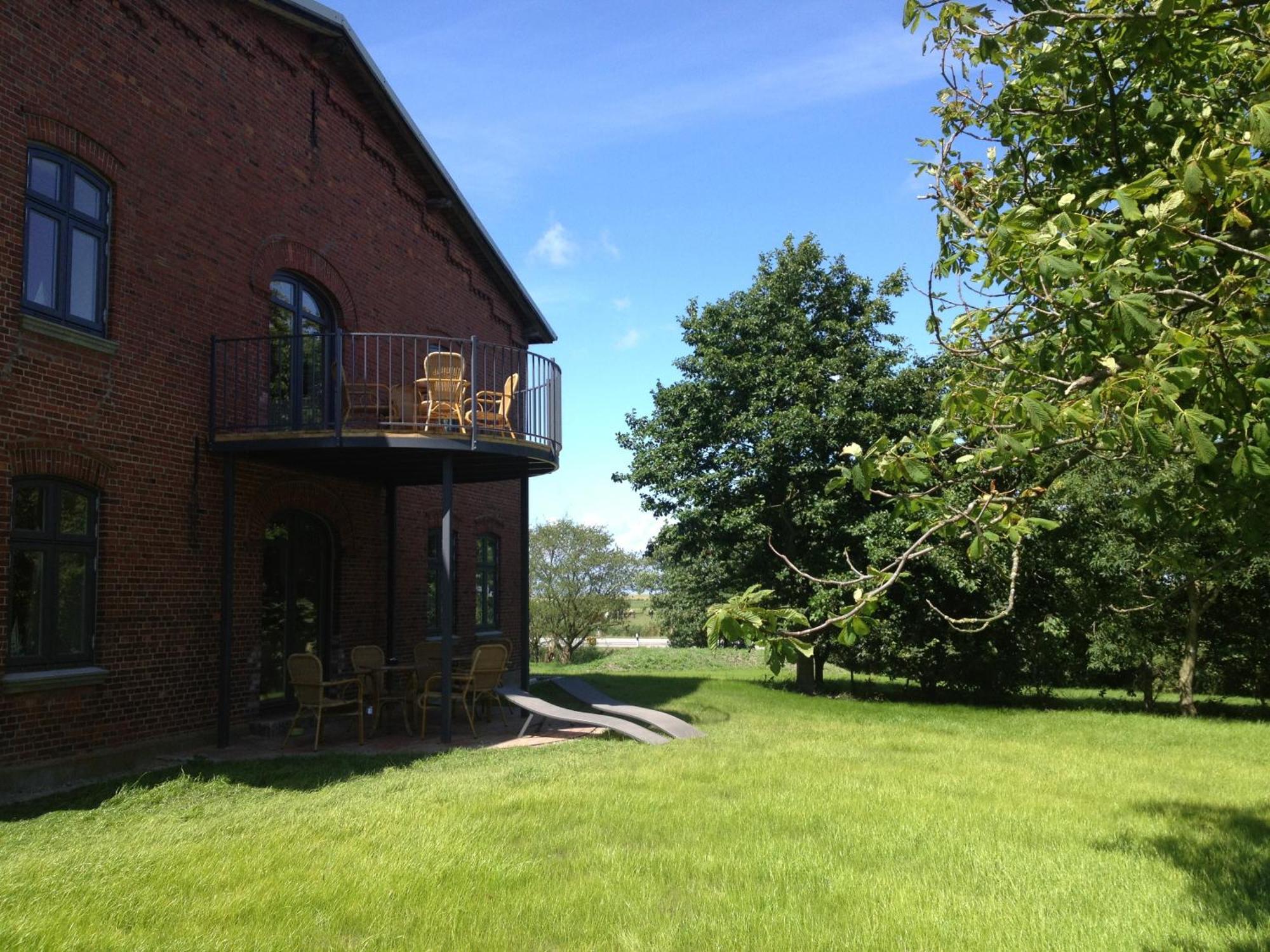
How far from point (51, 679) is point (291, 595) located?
3942 mm

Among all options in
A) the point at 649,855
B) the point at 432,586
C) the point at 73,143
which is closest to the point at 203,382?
the point at 73,143

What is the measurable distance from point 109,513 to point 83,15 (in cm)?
489

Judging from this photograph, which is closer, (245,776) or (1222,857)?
(1222,857)

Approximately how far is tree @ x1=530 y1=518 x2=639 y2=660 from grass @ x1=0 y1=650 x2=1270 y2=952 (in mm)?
27245

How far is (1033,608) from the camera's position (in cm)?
1847

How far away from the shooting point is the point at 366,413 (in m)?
13.9

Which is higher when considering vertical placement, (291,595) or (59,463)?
(59,463)

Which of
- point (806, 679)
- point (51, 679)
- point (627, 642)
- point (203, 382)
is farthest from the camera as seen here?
point (627, 642)

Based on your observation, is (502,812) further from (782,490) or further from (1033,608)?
(1033,608)

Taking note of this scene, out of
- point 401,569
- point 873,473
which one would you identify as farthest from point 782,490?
point 873,473

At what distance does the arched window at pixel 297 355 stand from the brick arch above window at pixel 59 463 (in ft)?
8.01

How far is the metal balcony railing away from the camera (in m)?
11.1

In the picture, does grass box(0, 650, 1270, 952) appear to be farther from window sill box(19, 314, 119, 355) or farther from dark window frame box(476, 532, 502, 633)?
dark window frame box(476, 532, 502, 633)

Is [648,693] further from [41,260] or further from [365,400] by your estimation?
[41,260]
